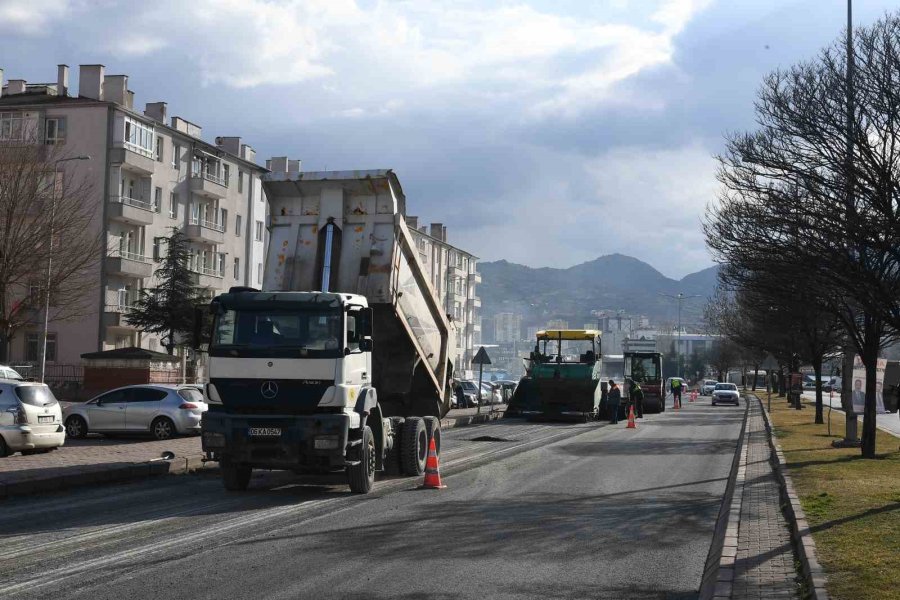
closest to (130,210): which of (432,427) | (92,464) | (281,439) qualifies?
(92,464)

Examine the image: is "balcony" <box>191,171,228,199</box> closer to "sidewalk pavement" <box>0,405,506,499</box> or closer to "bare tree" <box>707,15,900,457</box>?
"sidewalk pavement" <box>0,405,506,499</box>

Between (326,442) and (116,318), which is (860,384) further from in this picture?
(116,318)

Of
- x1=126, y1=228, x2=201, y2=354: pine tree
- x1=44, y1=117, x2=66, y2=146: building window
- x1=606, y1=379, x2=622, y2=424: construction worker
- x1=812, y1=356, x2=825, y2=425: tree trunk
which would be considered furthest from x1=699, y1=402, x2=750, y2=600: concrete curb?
x1=44, y1=117, x2=66, y2=146: building window

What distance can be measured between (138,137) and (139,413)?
33776 mm

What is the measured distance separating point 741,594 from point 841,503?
18.4ft

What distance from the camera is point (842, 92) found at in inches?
635

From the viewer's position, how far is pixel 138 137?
2178 inches

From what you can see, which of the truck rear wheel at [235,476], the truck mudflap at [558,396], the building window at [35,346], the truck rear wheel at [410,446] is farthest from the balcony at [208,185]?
the truck rear wheel at [235,476]

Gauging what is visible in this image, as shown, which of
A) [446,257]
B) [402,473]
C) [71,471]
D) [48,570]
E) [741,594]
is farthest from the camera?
[446,257]

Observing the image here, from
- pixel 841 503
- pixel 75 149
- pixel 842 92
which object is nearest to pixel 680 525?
pixel 841 503

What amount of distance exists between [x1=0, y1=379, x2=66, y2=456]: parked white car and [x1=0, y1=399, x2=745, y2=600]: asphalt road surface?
4307mm

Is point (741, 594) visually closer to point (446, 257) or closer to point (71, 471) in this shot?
point (71, 471)

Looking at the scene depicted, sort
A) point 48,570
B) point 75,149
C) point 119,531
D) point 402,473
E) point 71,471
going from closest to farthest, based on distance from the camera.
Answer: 1. point 48,570
2. point 119,531
3. point 71,471
4. point 402,473
5. point 75,149

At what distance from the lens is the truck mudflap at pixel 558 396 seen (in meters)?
37.1
